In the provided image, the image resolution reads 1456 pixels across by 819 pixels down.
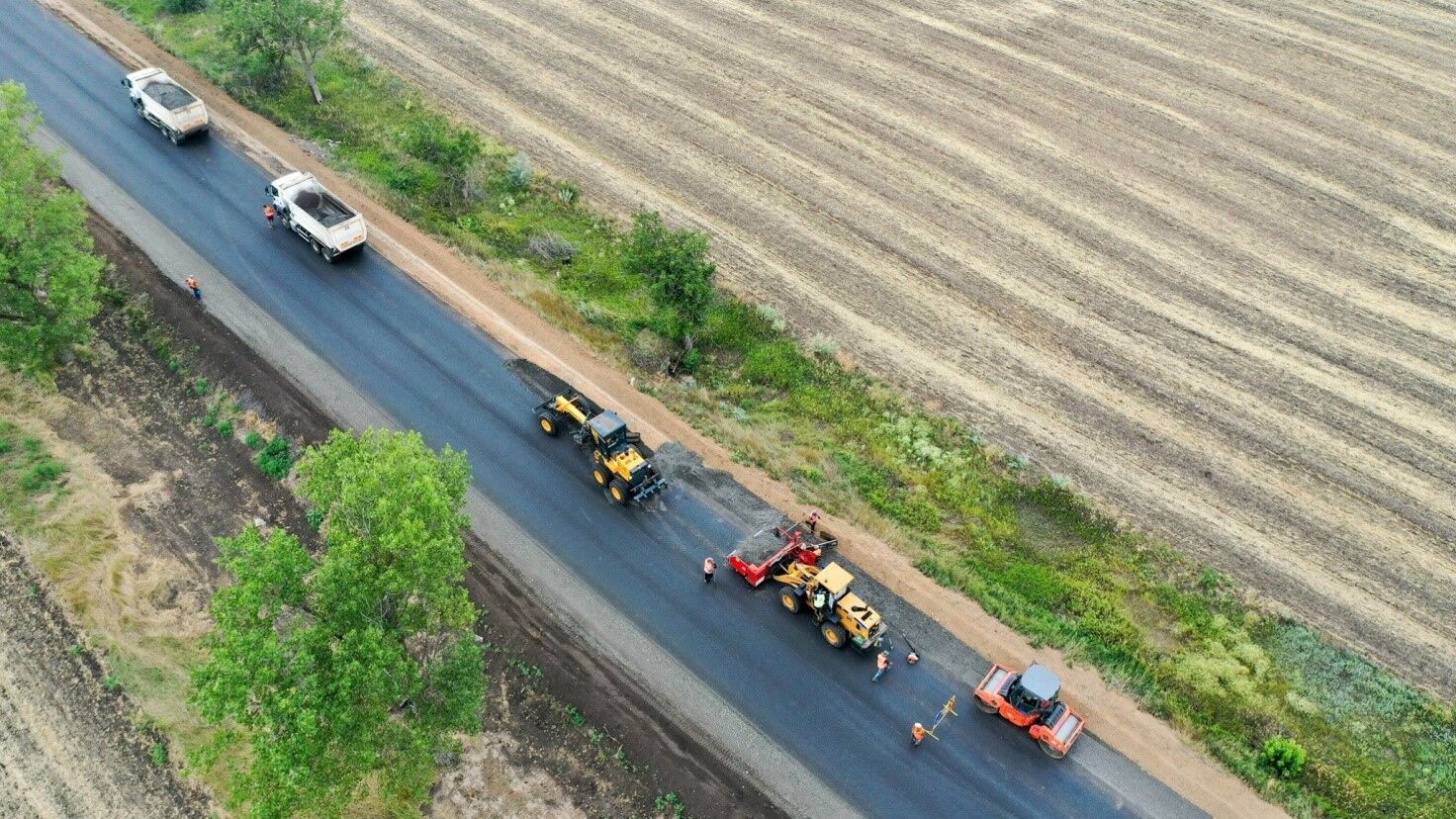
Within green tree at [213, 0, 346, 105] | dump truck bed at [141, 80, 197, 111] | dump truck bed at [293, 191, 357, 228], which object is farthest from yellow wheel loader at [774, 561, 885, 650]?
green tree at [213, 0, 346, 105]

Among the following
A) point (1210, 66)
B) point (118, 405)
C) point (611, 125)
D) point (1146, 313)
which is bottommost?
point (118, 405)

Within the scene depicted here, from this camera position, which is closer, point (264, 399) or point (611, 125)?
point (264, 399)

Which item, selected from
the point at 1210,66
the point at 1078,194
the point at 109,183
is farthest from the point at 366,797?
the point at 1210,66

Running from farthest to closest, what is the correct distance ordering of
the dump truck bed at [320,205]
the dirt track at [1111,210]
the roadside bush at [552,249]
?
the roadside bush at [552,249] → the dump truck bed at [320,205] → the dirt track at [1111,210]

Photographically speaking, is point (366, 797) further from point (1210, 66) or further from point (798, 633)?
point (1210, 66)

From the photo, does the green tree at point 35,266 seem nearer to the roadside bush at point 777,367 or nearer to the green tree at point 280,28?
the green tree at point 280,28

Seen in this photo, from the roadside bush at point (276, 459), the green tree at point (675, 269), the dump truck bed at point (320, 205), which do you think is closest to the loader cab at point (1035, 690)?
the green tree at point (675, 269)
